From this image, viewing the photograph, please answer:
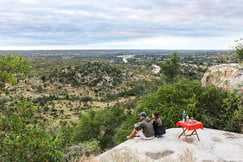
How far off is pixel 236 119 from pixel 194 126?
19.0 feet

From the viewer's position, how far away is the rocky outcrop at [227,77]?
1637cm

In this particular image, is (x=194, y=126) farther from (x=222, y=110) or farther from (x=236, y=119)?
(x=222, y=110)

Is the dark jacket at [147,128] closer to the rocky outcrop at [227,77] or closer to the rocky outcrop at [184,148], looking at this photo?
the rocky outcrop at [184,148]

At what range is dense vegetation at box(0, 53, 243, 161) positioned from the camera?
22.5 feet

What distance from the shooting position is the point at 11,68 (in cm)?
709

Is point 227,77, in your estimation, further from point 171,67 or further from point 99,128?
point 171,67

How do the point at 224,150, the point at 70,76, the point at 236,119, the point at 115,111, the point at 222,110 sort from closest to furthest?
1. the point at 224,150
2. the point at 236,119
3. the point at 222,110
4. the point at 115,111
5. the point at 70,76

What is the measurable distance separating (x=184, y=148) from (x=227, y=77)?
30.6 ft

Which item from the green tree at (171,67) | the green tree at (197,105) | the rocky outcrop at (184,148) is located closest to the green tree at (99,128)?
the green tree at (197,105)

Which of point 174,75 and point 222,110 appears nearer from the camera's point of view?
point 222,110

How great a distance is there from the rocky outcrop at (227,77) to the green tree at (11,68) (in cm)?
1327

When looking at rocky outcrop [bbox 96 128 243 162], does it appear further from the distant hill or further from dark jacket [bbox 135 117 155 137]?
the distant hill

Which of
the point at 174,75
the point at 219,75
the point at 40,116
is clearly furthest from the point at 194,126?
the point at 40,116

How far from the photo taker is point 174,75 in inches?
1635
